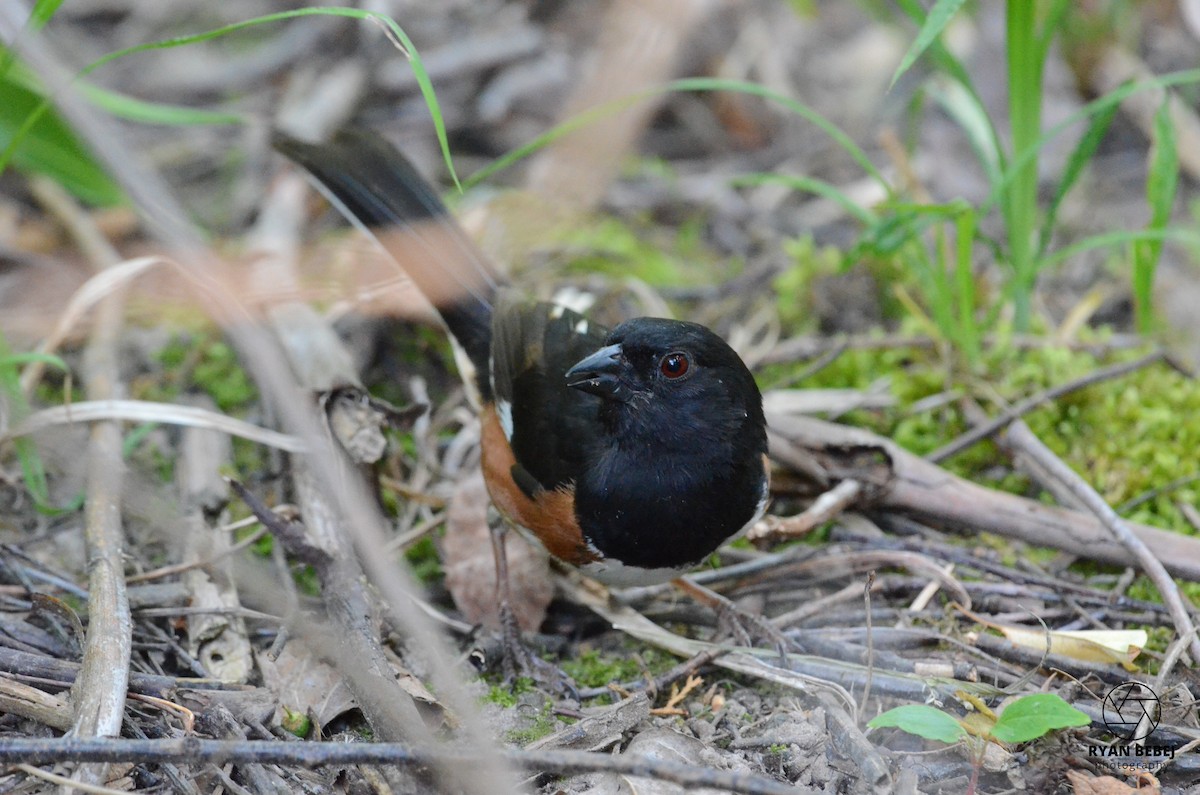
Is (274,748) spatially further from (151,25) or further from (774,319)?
(151,25)

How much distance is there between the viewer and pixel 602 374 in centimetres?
252

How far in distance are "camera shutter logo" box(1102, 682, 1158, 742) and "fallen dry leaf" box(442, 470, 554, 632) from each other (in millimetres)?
1343

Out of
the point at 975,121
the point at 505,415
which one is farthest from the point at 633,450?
the point at 975,121

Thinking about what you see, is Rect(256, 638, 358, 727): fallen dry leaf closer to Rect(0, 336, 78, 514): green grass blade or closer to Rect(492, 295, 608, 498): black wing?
Rect(492, 295, 608, 498): black wing

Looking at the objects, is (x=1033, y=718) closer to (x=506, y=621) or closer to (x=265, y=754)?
(x=506, y=621)

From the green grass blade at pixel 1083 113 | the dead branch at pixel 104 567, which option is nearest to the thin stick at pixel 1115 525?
the green grass blade at pixel 1083 113

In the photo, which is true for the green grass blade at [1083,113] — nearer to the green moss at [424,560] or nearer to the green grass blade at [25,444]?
the green moss at [424,560]

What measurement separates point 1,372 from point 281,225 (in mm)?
1492

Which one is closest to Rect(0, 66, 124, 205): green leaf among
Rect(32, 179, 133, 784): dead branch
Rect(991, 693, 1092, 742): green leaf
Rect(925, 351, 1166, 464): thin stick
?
Rect(32, 179, 133, 784): dead branch

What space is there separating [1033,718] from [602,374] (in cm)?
115

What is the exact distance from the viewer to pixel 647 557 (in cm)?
244

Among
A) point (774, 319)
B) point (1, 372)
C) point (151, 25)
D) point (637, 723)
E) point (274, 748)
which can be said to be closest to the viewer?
point (274, 748)

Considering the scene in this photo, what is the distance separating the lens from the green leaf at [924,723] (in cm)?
194

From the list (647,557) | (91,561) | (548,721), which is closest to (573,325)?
(647,557)
